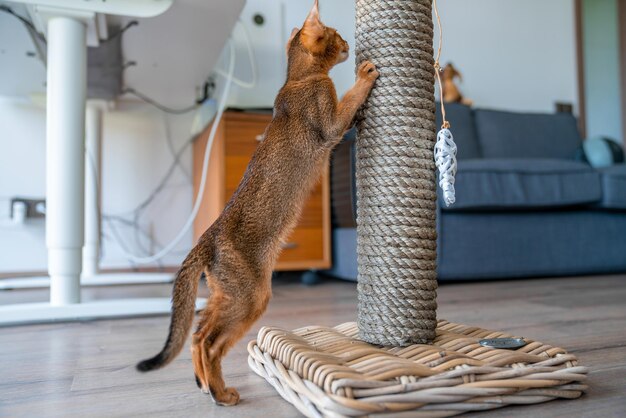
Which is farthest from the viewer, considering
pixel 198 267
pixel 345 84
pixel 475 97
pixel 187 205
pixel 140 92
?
pixel 475 97

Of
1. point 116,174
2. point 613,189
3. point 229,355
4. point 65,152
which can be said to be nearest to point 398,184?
point 229,355

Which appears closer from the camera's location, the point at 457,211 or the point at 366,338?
the point at 366,338

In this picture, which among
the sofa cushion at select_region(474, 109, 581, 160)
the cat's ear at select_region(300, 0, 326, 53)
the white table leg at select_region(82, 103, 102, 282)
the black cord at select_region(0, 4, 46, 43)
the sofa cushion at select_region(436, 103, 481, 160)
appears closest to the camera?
the cat's ear at select_region(300, 0, 326, 53)

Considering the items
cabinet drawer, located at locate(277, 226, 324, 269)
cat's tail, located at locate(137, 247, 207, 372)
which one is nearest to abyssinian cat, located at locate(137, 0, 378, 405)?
cat's tail, located at locate(137, 247, 207, 372)

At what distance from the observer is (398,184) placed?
2.75 feet

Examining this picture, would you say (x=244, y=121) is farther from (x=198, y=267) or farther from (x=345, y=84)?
(x=198, y=267)

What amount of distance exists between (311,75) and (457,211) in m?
1.39

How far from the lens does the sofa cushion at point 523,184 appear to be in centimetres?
208

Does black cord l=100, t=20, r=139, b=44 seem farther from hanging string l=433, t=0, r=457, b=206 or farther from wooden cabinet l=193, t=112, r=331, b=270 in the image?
hanging string l=433, t=0, r=457, b=206

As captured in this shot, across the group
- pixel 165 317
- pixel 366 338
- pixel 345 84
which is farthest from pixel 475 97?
pixel 366 338

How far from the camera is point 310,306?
1.60 m

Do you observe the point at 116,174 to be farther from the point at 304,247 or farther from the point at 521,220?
the point at 521,220

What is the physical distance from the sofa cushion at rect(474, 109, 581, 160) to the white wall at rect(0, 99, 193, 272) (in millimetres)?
1686

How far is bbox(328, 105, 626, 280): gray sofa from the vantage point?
6.91 feet
